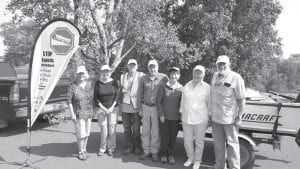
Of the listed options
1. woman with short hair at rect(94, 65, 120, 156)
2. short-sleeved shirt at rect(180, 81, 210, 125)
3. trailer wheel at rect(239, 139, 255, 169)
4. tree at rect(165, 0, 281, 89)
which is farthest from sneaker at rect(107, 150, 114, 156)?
tree at rect(165, 0, 281, 89)

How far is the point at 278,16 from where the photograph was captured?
2083 cm

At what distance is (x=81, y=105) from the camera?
19.6 ft

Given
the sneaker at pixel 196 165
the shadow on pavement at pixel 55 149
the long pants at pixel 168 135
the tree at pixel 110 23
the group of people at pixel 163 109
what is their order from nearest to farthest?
the group of people at pixel 163 109
the sneaker at pixel 196 165
the long pants at pixel 168 135
the shadow on pavement at pixel 55 149
the tree at pixel 110 23

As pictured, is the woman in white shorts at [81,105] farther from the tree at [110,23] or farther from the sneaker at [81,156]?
the tree at [110,23]

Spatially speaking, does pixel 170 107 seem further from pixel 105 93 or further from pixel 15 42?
pixel 15 42

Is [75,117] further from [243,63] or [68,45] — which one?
[243,63]

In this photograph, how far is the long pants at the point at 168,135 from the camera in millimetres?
5789

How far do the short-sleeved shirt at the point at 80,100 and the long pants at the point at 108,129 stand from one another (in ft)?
1.02

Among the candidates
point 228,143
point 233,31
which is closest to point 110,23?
point 228,143

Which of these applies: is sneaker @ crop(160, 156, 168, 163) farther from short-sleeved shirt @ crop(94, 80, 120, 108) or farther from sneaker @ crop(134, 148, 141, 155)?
short-sleeved shirt @ crop(94, 80, 120, 108)

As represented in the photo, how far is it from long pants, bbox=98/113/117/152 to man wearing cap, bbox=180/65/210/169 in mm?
1529

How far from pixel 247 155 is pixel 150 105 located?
193 centimetres

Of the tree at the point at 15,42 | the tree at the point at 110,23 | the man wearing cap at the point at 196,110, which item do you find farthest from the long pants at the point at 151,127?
the tree at the point at 15,42

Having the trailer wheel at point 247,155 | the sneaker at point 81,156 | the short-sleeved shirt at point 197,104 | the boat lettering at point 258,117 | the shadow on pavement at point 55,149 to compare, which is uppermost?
the short-sleeved shirt at point 197,104
